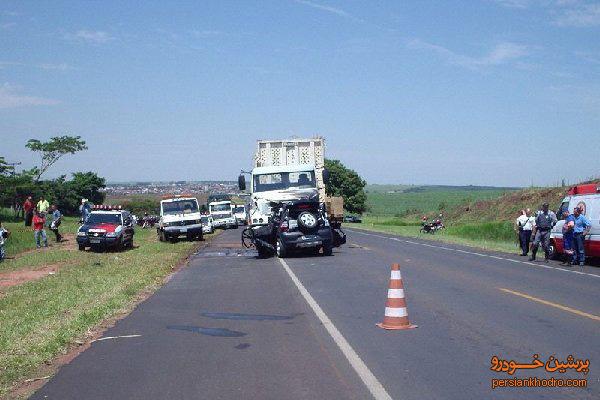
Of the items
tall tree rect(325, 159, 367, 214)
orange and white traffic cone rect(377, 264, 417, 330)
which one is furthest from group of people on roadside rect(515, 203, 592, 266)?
tall tree rect(325, 159, 367, 214)

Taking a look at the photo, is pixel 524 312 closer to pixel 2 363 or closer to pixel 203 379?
pixel 203 379

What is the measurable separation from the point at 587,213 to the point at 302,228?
30.6ft

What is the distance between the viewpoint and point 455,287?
54.3 feet

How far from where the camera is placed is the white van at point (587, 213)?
75.7 feet

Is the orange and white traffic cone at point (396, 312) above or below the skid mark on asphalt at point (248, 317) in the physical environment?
above

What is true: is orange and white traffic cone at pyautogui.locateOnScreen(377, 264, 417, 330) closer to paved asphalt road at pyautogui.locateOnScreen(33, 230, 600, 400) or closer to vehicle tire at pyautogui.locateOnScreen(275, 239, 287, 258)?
paved asphalt road at pyautogui.locateOnScreen(33, 230, 600, 400)

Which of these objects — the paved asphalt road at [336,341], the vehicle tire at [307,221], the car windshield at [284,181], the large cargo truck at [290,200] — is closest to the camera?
the paved asphalt road at [336,341]

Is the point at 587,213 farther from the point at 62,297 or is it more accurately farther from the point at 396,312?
the point at 62,297

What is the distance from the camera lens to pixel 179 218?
40312 millimetres

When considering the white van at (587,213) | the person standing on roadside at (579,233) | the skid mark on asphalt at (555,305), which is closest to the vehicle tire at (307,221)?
the white van at (587,213)

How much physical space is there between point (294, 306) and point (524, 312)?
4.01 metres

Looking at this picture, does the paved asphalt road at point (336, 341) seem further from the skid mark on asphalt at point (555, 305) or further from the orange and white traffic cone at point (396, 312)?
the orange and white traffic cone at point (396, 312)

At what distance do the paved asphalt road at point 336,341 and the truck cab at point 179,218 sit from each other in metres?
21.7

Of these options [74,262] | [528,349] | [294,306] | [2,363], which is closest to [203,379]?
[2,363]
